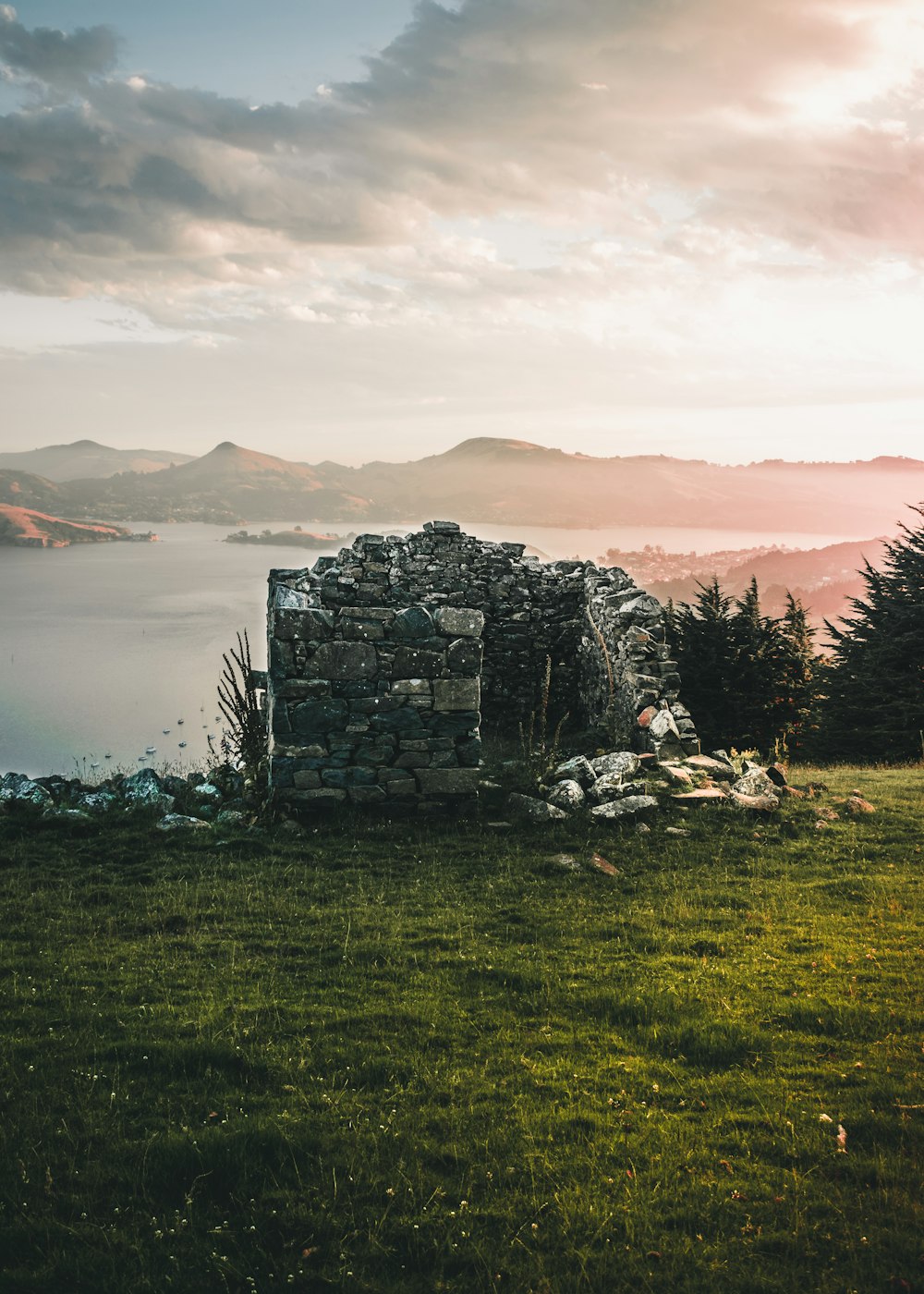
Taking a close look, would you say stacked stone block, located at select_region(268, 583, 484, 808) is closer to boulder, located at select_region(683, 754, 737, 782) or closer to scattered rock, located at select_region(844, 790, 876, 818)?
boulder, located at select_region(683, 754, 737, 782)

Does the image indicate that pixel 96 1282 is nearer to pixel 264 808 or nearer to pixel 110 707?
pixel 264 808

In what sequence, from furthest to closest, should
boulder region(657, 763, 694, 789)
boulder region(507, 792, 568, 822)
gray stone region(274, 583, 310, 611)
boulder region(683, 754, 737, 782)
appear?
boulder region(683, 754, 737, 782) < boulder region(657, 763, 694, 789) < gray stone region(274, 583, 310, 611) < boulder region(507, 792, 568, 822)

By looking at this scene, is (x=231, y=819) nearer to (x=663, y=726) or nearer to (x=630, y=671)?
(x=663, y=726)

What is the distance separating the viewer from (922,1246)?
339 centimetres

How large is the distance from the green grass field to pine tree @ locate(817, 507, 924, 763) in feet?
41.9

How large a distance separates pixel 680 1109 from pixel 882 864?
5633mm

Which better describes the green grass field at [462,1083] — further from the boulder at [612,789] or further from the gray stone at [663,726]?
the gray stone at [663,726]

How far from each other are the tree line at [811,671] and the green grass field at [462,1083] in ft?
43.0

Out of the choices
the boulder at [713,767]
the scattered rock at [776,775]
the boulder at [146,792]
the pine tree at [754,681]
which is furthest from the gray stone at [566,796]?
the pine tree at [754,681]

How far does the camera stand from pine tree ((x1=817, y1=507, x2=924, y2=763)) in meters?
19.7

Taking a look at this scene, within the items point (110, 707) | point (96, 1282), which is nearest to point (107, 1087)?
point (96, 1282)

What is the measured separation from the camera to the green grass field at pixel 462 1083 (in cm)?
343

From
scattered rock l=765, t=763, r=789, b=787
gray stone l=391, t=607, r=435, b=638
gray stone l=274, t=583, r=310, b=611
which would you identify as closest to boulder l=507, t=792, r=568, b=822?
gray stone l=391, t=607, r=435, b=638

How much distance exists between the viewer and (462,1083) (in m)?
4.62
